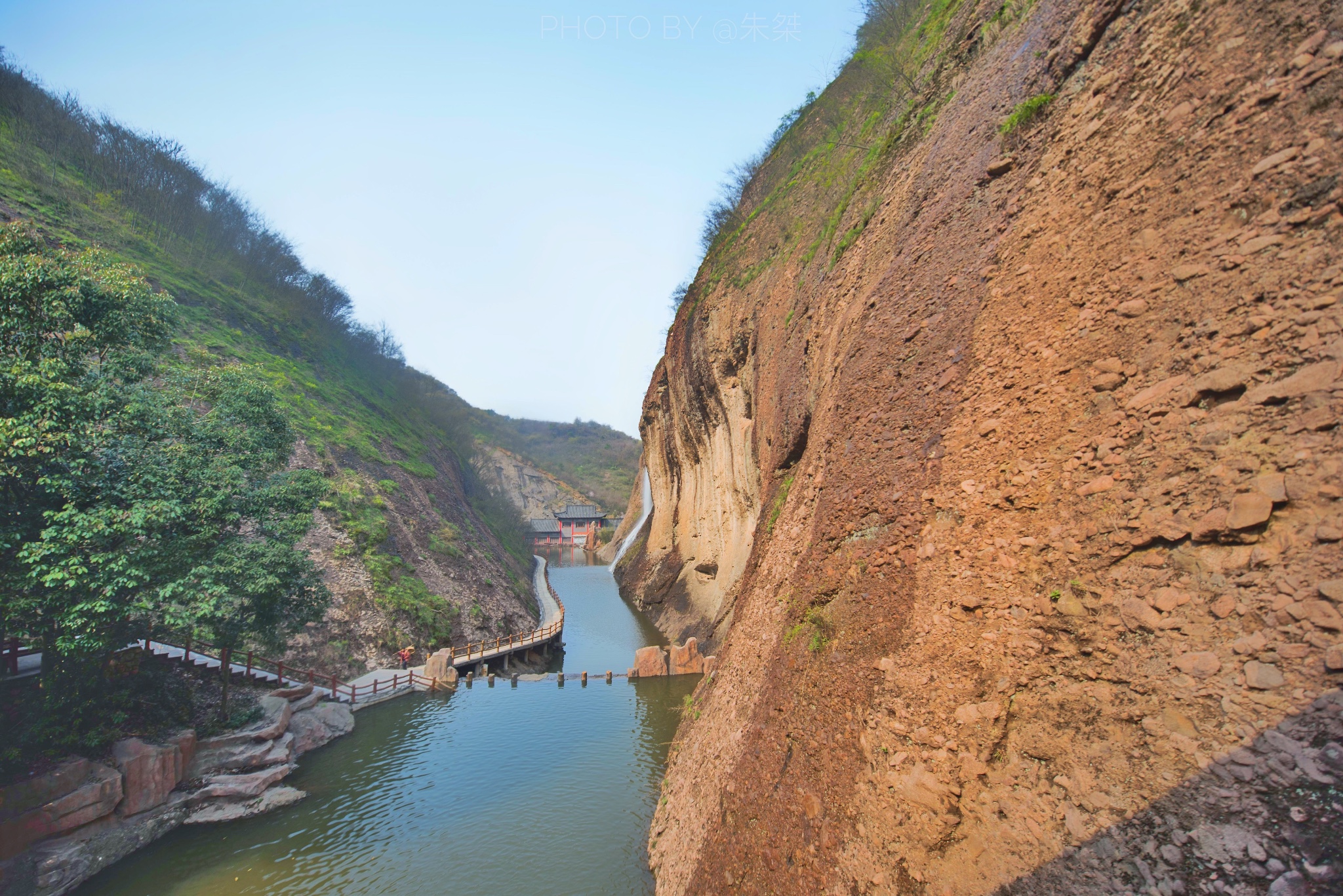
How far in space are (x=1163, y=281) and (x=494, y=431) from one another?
391ft

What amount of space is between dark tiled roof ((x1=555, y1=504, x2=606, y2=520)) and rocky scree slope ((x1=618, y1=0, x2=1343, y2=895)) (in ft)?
222

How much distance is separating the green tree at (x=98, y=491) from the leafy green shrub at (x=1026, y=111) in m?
14.4

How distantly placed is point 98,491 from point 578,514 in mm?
64530

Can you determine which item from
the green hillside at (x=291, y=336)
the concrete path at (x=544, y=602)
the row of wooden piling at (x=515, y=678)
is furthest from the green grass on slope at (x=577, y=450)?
the row of wooden piling at (x=515, y=678)

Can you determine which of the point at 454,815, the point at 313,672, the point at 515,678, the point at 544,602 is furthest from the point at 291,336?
the point at 454,815

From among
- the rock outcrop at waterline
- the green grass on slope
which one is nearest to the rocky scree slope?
the rock outcrop at waterline

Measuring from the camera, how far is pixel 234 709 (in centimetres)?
1302

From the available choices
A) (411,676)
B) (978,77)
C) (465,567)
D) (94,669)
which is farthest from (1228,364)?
(465,567)

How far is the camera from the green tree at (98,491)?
9.48m

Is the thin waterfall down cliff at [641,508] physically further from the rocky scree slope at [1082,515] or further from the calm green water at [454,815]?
the rocky scree slope at [1082,515]

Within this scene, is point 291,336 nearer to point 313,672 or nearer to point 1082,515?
point 313,672

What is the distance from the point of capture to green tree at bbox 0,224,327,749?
9484 mm

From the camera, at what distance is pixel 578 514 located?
7438cm

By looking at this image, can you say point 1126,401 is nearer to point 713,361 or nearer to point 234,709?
point 234,709
